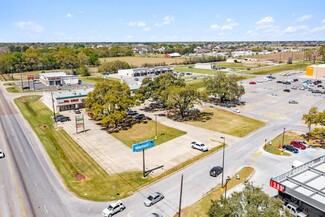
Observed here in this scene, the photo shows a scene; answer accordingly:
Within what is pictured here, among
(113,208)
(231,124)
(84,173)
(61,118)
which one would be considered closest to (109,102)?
(61,118)

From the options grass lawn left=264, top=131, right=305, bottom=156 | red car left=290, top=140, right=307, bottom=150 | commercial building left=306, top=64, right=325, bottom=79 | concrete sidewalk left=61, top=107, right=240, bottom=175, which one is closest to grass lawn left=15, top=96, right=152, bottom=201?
concrete sidewalk left=61, top=107, right=240, bottom=175

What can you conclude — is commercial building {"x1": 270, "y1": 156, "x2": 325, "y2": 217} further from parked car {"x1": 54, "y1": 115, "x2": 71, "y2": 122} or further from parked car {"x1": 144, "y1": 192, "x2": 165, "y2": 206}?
parked car {"x1": 54, "y1": 115, "x2": 71, "y2": 122}

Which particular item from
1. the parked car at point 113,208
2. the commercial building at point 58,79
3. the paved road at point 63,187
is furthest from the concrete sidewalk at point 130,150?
the commercial building at point 58,79

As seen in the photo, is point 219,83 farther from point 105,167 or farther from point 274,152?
point 105,167

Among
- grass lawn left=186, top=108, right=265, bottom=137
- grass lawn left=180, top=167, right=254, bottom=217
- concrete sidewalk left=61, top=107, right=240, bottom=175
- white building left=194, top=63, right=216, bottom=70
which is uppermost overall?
white building left=194, top=63, right=216, bottom=70

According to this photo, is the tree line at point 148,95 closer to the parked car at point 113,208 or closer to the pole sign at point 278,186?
the parked car at point 113,208

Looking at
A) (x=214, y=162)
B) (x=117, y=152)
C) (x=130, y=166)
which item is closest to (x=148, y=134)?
(x=117, y=152)
